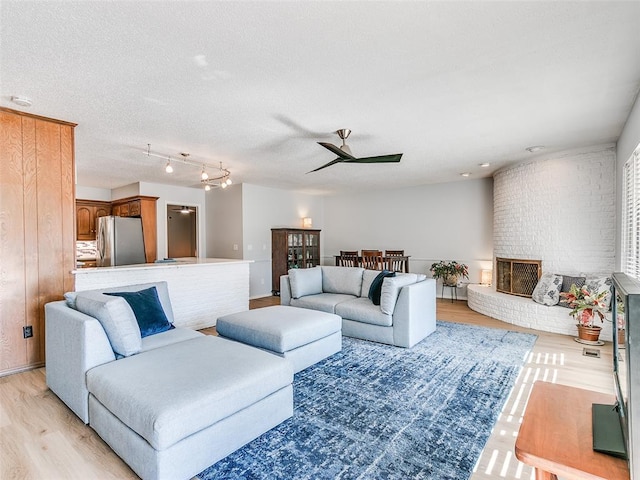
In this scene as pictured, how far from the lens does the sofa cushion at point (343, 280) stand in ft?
15.8

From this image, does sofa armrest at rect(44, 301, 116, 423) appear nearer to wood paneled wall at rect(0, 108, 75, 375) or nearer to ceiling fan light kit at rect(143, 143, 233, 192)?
wood paneled wall at rect(0, 108, 75, 375)

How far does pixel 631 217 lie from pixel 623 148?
842 millimetres

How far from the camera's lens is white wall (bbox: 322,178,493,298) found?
6.72 m

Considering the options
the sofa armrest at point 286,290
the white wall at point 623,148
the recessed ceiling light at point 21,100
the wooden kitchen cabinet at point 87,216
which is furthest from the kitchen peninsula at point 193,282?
the white wall at point 623,148

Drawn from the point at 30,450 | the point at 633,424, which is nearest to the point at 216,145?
the point at 30,450

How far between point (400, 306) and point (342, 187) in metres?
4.29

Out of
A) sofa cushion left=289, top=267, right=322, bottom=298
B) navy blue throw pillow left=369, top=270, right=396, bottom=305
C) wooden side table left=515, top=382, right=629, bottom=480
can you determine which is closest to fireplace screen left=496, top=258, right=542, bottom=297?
navy blue throw pillow left=369, top=270, right=396, bottom=305

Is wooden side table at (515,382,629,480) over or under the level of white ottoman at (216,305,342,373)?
over

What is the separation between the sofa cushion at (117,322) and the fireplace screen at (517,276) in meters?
5.23

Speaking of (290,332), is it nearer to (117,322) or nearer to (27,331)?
(117,322)

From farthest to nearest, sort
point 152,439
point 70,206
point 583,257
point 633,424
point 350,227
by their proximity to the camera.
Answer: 1. point 350,227
2. point 583,257
3. point 70,206
4. point 152,439
5. point 633,424

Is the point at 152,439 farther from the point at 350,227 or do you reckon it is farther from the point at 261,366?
Answer: the point at 350,227

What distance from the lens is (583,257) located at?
451cm

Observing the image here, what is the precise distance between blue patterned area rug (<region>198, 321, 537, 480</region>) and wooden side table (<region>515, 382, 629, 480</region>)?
Result: 2.46ft
